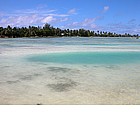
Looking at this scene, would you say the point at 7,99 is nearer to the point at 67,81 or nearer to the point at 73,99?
the point at 73,99

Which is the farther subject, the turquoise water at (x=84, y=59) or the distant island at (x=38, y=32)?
the distant island at (x=38, y=32)

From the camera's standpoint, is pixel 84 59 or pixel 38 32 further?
pixel 38 32

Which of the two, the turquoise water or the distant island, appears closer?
the turquoise water
